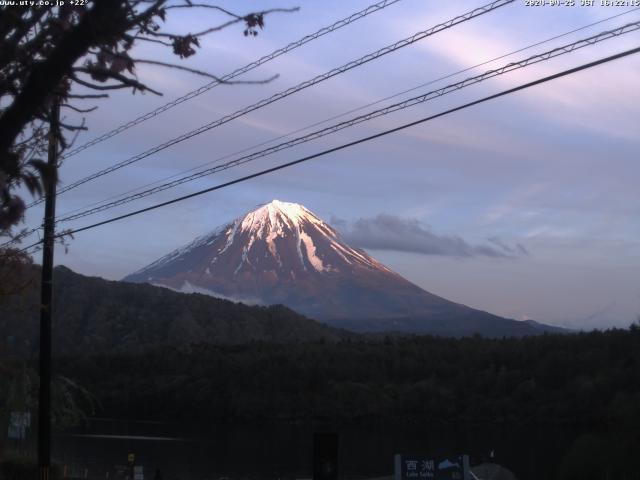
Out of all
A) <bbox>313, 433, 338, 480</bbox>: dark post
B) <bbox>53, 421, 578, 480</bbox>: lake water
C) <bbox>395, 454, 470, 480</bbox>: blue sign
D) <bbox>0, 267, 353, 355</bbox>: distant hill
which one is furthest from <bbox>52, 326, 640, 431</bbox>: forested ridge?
<bbox>313, 433, 338, 480</bbox>: dark post

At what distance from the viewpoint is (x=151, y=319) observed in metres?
130

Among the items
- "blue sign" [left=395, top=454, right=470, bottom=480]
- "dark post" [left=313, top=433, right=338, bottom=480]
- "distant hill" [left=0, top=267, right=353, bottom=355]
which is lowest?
"blue sign" [left=395, top=454, right=470, bottom=480]

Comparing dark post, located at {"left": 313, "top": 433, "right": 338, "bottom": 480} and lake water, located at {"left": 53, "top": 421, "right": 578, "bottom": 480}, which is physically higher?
dark post, located at {"left": 313, "top": 433, "right": 338, "bottom": 480}

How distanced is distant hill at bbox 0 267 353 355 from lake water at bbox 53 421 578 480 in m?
41.3

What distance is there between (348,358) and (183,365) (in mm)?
15483

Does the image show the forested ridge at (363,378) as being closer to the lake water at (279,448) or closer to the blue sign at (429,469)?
the lake water at (279,448)

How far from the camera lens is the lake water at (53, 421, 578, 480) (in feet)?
160

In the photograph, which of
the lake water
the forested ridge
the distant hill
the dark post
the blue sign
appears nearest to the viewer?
the dark post

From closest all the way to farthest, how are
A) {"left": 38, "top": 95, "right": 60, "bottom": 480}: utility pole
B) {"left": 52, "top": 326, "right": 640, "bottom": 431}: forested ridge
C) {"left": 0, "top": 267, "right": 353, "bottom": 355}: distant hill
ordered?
1. {"left": 38, "top": 95, "right": 60, "bottom": 480}: utility pole
2. {"left": 52, "top": 326, "right": 640, "bottom": 431}: forested ridge
3. {"left": 0, "top": 267, "right": 353, "bottom": 355}: distant hill

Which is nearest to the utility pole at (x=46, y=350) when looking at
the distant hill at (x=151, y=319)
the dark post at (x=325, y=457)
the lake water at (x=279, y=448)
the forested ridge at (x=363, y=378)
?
the dark post at (x=325, y=457)

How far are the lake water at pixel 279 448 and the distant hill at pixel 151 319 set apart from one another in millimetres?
41285

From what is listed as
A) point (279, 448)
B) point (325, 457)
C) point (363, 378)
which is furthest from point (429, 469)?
point (363, 378)

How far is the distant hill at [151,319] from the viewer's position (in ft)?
403

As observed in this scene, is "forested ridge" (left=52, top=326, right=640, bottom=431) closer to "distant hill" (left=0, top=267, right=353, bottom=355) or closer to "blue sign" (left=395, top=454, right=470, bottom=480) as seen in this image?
"distant hill" (left=0, top=267, right=353, bottom=355)
